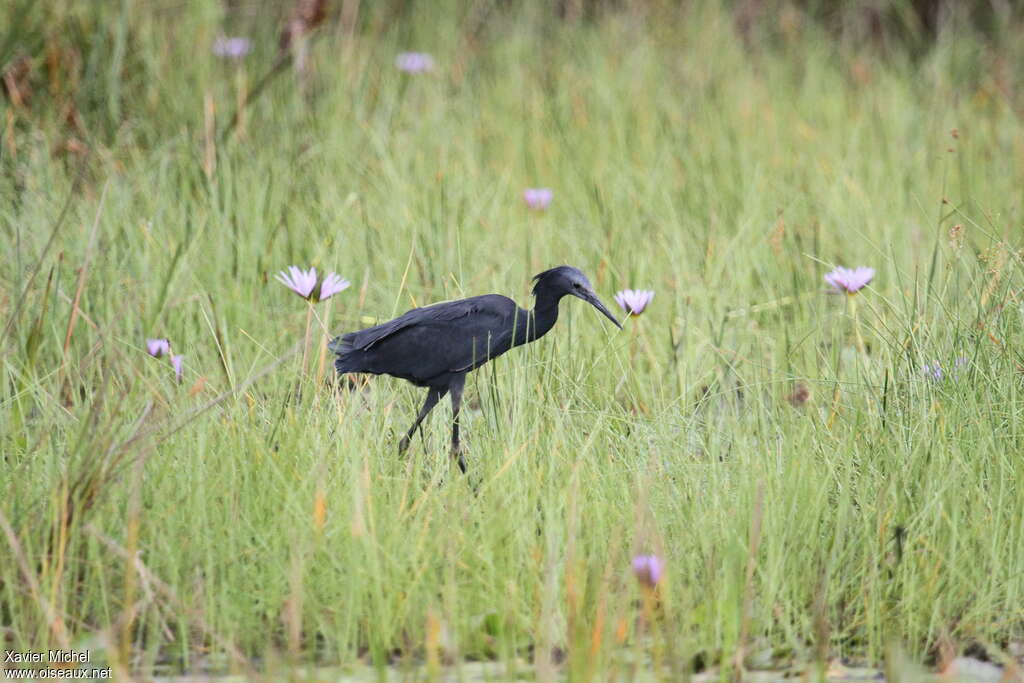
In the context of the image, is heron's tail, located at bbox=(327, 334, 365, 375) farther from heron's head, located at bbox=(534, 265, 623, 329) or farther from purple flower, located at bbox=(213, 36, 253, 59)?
purple flower, located at bbox=(213, 36, 253, 59)

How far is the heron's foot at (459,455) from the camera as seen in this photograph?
305 centimetres

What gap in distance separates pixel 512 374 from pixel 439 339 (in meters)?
0.31

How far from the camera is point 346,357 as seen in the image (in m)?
3.27

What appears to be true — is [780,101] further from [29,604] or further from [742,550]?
[29,604]

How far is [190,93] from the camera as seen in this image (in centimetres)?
548

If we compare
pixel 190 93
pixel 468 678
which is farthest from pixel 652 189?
pixel 468 678

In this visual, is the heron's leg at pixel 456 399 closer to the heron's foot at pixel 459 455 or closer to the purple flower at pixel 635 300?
the heron's foot at pixel 459 455

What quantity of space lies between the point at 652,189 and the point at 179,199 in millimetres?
1690

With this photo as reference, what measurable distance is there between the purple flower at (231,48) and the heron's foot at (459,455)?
3060 millimetres

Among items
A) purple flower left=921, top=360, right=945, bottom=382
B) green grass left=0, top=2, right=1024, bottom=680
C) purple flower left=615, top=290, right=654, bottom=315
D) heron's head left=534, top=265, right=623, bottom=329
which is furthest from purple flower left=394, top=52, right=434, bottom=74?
purple flower left=921, top=360, right=945, bottom=382

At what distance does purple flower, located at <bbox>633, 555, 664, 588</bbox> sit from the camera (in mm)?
2178

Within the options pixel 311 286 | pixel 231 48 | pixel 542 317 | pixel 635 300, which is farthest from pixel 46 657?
pixel 231 48

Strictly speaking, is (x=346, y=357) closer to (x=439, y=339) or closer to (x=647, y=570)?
(x=439, y=339)

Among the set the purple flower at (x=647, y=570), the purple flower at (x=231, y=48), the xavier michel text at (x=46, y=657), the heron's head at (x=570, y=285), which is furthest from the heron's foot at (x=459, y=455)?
the purple flower at (x=231, y=48)
